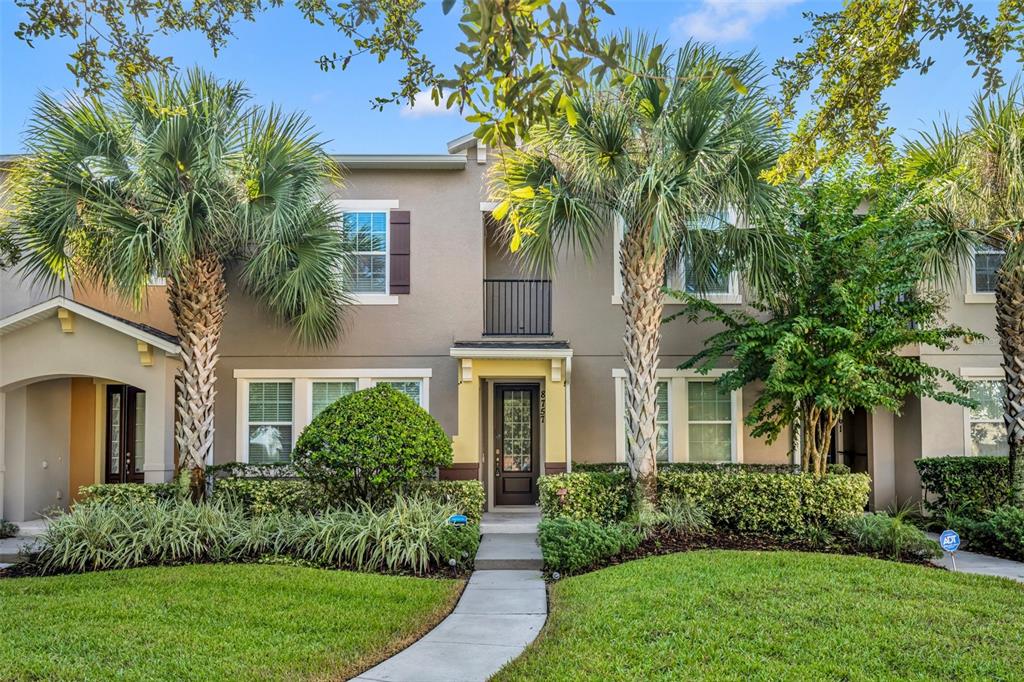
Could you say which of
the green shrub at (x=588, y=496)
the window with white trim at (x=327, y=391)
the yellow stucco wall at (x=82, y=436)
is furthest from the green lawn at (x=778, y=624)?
the yellow stucco wall at (x=82, y=436)

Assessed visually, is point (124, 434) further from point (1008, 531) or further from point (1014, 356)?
point (1014, 356)

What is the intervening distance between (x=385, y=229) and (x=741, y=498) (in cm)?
769

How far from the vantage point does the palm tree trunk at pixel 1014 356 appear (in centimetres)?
1082

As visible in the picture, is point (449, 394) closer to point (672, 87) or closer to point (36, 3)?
point (672, 87)

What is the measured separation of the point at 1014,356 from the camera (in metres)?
11.0

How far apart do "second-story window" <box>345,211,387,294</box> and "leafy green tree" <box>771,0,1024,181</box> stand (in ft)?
29.8

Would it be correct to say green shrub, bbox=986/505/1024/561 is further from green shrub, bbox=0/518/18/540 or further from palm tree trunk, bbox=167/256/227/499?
green shrub, bbox=0/518/18/540

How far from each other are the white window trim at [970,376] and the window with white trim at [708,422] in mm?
4267

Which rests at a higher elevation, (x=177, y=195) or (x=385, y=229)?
(x=385, y=229)

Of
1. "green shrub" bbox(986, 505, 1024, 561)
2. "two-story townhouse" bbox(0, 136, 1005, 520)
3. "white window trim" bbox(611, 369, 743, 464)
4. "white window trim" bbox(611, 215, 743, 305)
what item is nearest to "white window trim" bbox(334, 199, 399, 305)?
"two-story townhouse" bbox(0, 136, 1005, 520)

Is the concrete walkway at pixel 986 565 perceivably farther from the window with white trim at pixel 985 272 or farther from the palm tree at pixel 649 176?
the window with white trim at pixel 985 272

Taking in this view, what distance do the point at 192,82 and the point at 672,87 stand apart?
679cm

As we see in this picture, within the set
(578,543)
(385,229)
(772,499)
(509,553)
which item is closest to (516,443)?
(509,553)

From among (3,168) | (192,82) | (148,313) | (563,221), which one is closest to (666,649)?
(563,221)
